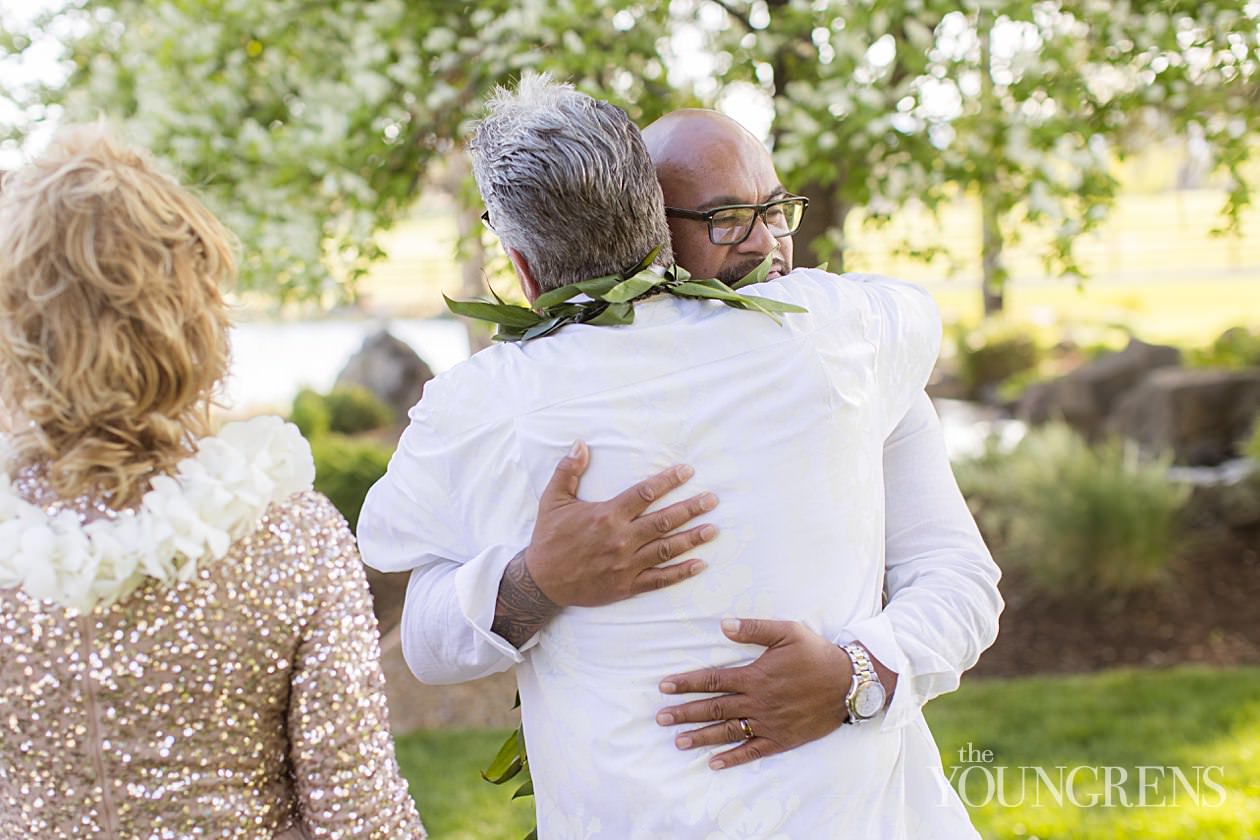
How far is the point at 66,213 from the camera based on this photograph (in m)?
1.45

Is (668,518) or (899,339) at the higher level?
(899,339)

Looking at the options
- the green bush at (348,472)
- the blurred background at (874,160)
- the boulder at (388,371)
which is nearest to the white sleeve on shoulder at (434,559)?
the blurred background at (874,160)

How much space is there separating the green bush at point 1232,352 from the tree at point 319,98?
828cm

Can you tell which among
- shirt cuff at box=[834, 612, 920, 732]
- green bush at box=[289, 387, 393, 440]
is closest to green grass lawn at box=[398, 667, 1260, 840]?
shirt cuff at box=[834, 612, 920, 732]

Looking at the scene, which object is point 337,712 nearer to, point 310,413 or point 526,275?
point 526,275

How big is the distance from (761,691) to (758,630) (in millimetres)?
82

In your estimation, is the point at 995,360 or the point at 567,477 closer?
the point at 567,477

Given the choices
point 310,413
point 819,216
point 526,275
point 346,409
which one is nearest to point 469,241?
point 819,216

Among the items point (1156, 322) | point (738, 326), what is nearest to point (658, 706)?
point (738, 326)

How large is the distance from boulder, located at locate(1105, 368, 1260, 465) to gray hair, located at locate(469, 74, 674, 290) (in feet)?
29.3

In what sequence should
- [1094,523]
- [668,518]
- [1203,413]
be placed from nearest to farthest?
[668,518], [1094,523], [1203,413]

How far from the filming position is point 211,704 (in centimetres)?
156

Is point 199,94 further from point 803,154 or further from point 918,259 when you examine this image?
point 918,259

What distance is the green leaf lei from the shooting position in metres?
1.62
